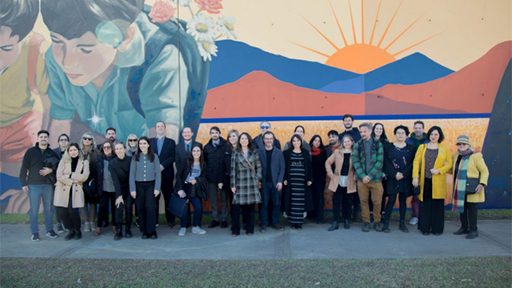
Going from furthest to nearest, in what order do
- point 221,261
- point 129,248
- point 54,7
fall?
1. point 54,7
2. point 129,248
3. point 221,261

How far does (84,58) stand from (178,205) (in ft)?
13.1

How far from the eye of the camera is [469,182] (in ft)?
22.0

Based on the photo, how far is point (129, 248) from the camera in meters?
6.52

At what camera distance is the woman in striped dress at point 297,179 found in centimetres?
729

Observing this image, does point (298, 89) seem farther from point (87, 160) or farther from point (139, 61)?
point (87, 160)

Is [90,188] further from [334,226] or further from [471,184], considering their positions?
[471,184]

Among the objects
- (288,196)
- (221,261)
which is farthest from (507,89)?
(221,261)

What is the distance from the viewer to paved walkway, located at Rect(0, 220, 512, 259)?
6.02 metres

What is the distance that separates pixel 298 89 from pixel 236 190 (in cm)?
265

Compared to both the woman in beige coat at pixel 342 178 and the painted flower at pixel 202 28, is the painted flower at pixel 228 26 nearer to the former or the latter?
the painted flower at pixel 202 28

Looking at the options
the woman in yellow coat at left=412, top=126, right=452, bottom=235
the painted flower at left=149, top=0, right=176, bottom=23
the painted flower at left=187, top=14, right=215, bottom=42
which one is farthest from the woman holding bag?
the woman in yellow coat at left=412, top=126, right=452, bottom=235

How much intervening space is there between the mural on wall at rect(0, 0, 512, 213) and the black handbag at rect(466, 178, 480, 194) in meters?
1.82

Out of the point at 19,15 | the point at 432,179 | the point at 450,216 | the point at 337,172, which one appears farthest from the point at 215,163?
the point at 19,15

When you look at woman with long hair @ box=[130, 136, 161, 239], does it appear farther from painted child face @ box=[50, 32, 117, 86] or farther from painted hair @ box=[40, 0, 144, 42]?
painted hair @ box=[40, 0, 144, 42]
